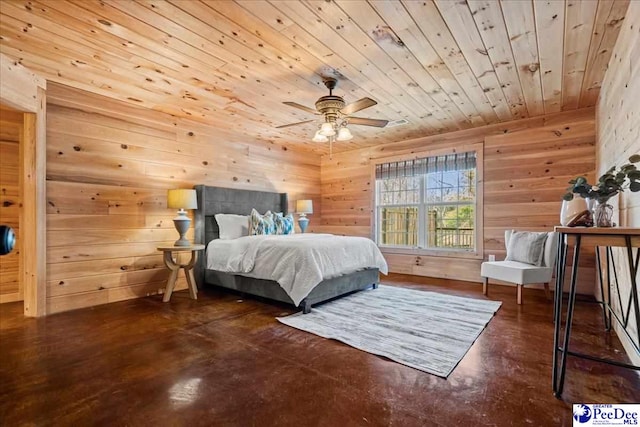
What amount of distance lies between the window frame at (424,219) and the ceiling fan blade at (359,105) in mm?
2660

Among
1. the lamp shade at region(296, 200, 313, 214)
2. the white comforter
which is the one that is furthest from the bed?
the lamp shade at region(296, 200, 313, 214)

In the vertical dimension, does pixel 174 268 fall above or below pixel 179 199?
below

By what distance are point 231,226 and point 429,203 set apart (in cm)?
327

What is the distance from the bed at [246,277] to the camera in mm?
3500

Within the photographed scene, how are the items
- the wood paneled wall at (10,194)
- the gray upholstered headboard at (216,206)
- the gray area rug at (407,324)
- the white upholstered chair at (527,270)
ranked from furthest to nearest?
the gray upholstered headboard at (216,206), the wood paneled wall at (10,194), the white upholstered chair at (527,270), the gray area rug at (407,324)

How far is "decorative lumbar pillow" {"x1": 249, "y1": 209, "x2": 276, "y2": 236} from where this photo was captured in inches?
181

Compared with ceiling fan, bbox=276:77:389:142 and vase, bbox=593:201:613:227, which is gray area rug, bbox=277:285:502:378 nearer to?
vase, bbox=593:201:613:227

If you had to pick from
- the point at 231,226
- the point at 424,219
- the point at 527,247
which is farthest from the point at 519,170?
the point at 231,226

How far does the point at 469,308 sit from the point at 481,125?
110 inches

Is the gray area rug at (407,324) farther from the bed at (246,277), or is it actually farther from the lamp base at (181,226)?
the lamp base at (181,226)

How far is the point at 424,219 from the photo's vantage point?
5.37 meters

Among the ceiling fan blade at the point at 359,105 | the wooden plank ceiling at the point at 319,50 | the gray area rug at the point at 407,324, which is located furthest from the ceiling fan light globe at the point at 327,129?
the gray area rug at the point at 407,324

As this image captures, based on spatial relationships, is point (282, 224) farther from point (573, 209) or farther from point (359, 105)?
point (573, 209)

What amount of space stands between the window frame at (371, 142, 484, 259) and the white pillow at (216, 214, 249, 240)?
2459 millimetres
